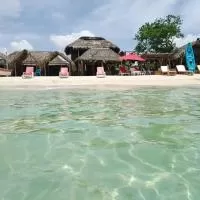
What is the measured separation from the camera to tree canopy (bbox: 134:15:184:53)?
45.1m

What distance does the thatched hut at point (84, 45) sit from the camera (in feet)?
125

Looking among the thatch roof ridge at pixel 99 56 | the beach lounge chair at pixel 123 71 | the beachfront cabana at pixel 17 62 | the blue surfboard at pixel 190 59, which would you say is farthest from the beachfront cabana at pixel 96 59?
the blue surfboard at pixel 190 59

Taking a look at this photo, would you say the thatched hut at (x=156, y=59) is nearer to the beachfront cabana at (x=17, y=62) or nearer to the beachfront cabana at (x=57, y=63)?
the beachfront cabana at (x=57, y=63)

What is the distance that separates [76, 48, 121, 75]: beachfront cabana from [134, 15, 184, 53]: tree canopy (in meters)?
11.3

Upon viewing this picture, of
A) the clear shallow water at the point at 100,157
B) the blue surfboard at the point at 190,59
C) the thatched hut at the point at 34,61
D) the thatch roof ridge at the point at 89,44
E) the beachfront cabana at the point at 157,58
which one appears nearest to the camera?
the clear shallow water at the point at 100,157

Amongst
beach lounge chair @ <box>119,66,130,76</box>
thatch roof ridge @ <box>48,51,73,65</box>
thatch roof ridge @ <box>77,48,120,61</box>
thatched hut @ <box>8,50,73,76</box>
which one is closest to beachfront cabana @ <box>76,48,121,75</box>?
thatch roof ridge @ <box>77,48,120,61</box>

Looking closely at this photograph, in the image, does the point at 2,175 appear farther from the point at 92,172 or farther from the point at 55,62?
the point at 55,62

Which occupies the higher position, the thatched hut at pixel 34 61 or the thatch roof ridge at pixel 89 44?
the thatch roof ridge at pixel 89 44

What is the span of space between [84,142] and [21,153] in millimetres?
1202

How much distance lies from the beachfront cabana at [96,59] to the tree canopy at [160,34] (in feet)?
37.0

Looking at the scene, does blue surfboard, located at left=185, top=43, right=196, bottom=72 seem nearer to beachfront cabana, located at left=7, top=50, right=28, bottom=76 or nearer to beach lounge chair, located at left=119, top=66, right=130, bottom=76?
beach lounge chair, located at left=119, top=66, right=130, bottom=76

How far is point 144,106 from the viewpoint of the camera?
1159cm

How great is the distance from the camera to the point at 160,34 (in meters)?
45.0

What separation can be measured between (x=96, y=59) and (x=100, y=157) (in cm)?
2838
